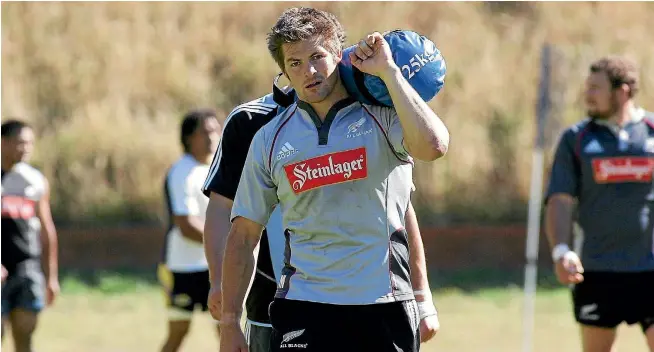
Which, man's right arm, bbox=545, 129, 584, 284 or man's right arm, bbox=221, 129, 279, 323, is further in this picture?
man's right arm, bbox=545, 129, 584, 284

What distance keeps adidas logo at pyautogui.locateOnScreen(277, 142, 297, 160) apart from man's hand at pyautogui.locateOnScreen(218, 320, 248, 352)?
628 millimetres

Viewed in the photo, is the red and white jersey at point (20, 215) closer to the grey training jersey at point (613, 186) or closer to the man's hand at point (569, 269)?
the grey training jersey at point (613, 186)

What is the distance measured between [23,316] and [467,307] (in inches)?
282

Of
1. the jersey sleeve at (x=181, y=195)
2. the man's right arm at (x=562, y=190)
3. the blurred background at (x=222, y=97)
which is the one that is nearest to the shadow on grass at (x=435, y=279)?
the blurred background at (x=222, y=97)

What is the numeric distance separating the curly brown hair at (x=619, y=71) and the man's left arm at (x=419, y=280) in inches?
127

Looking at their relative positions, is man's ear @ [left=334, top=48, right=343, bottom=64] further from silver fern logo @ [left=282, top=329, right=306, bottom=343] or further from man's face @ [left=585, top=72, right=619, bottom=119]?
man's face @ [left=585, top=72, right=619, bottom=119]

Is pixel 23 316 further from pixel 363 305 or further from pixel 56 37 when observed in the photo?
pixel 56 37

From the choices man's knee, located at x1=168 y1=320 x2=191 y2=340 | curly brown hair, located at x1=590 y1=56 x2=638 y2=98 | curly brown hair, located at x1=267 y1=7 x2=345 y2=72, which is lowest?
man's knee, located at x1=168 y1=320 x2=191 y2=340

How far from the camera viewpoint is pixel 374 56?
3840mm

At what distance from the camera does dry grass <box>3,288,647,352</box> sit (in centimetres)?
1139

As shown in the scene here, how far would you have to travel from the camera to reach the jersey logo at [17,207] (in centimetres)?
890

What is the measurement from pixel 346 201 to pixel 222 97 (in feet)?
52.9

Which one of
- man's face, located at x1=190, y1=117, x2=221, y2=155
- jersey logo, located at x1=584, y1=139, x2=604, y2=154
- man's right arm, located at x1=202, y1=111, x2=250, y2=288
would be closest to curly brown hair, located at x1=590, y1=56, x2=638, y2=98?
jersey logo, located at x1=584, y1=139, x2=604, y2=154

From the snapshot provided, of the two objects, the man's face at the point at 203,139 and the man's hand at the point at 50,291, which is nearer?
the man's face at the point at 203,139
